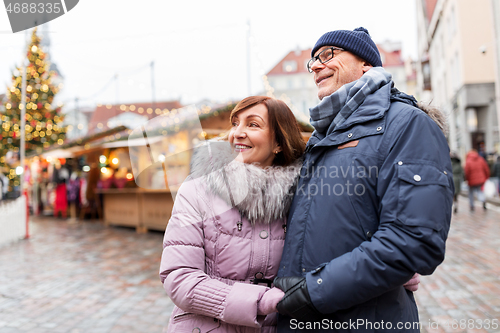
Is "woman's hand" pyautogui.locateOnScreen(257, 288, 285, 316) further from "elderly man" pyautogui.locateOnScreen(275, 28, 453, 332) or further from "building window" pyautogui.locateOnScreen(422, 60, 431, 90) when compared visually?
"building window" pyautogui.locateOnScreen(422, 60, 431, 90)

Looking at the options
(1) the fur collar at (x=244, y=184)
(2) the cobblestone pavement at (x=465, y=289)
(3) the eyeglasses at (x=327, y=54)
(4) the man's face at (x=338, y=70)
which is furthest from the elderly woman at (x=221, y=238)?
(2) the cobblestone pavement at (x=465, y=289)

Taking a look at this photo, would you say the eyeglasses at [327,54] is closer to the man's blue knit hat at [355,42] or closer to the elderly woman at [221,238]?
the man's blue knit hat at [355,42]

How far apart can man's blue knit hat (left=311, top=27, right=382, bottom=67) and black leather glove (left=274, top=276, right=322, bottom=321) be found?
0.98 m

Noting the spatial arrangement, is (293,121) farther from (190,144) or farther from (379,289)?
(379,289)

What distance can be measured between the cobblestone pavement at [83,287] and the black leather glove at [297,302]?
260 cm

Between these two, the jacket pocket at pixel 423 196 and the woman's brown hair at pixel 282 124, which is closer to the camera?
the jacket pocket at pixel 423 196

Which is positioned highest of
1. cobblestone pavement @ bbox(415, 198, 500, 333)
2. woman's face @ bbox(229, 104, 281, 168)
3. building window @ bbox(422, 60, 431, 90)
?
building window @ bbox(422, 60, 431, 90)

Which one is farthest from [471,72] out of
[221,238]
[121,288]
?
[221,238]

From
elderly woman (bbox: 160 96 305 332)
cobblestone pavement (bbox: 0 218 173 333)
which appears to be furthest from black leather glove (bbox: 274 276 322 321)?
cobblestone pavement (bbox: 0 218 173 333)

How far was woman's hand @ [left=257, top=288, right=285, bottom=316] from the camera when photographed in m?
1.30

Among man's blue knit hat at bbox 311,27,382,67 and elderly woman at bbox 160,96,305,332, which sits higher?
man's blue knit hat at bbox 311,27,382,67

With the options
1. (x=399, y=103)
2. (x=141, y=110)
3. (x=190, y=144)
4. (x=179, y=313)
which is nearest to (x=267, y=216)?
(x=190, y=144)

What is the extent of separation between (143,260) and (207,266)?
5.28 meters

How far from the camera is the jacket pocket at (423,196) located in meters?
1.09
